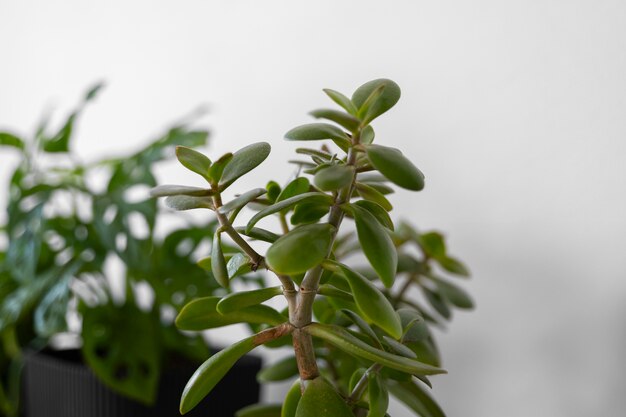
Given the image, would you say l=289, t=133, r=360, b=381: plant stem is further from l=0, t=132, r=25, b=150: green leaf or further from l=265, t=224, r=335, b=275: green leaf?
l=0, t=132, r=25, b=150: green leaf

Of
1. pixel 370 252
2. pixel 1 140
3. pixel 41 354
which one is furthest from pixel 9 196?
pixel 370 252

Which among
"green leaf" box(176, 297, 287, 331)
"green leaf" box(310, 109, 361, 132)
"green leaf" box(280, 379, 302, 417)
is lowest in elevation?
"green leaf" box(280, 379, 302, 417)

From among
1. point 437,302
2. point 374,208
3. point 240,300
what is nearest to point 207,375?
point 240,300

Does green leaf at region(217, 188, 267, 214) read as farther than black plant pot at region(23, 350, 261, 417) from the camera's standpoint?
No

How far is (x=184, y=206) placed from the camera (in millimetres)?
568

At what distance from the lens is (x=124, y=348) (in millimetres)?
1127

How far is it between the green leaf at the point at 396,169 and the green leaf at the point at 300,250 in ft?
0.19

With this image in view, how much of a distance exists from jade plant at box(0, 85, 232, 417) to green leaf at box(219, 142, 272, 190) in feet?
1.75

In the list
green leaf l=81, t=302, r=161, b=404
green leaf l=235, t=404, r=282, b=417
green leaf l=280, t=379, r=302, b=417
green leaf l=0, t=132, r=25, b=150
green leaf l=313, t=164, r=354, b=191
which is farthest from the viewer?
green leaf l=0, t=132, r=25, b=150

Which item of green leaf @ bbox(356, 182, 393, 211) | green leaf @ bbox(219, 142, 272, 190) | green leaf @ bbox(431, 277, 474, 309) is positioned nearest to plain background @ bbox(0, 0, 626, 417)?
green leaf @ bbox(431, 277, 474, 309)

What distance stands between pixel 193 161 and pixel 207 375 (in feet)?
0.51

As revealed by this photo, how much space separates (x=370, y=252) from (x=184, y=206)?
0.49ft

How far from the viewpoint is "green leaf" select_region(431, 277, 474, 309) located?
0.83 meters

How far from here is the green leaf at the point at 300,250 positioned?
0.48m
